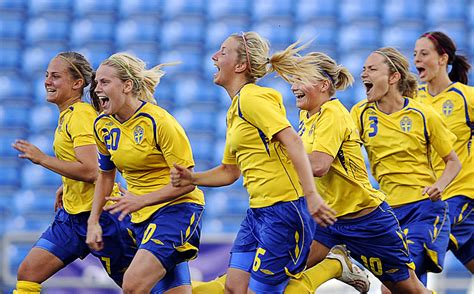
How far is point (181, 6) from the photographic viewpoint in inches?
509

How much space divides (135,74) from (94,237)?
103cm

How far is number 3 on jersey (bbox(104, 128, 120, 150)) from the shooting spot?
5.86 meters

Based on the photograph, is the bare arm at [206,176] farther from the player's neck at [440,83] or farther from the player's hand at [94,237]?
the player's neck at [440,83]

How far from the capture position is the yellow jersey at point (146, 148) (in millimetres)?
5734

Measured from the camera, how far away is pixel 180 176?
5367 millimetres

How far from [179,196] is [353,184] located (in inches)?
42.1

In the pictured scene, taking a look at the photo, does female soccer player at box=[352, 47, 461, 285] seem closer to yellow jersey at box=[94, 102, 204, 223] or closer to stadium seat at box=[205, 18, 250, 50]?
yellow jersey at box=[94, 102, 204, 223]

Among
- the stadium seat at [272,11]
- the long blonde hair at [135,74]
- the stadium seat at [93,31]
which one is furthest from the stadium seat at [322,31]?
the long blonde hair at [135,74]

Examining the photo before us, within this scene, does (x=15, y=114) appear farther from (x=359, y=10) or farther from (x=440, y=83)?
(x=440, y=83)

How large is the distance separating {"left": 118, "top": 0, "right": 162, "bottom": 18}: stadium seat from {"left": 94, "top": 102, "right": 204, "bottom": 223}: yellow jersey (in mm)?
7035

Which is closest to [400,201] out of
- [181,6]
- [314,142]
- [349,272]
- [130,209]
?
[349,272]

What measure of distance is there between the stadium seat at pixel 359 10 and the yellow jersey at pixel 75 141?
23.6ft

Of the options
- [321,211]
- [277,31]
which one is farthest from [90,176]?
[277,31]

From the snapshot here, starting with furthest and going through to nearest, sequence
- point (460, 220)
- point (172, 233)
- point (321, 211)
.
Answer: point (460, 220), point (172, 233), point (321, 211)
